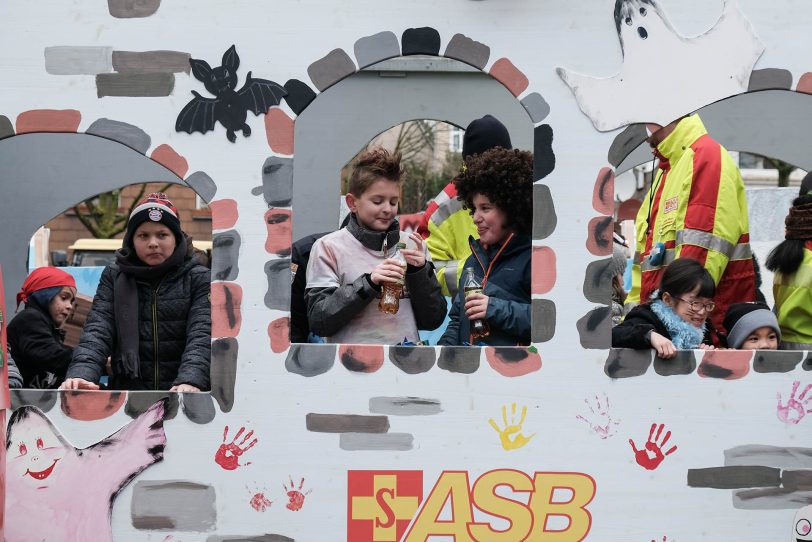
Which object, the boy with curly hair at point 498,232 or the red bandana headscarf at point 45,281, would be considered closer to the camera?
the boy with curly hair at point 498,232

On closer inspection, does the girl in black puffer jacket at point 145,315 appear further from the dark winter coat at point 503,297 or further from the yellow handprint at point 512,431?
the yellow handprint at point 512,431

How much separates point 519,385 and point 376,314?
69cm

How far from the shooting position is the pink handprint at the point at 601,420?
13.0ft

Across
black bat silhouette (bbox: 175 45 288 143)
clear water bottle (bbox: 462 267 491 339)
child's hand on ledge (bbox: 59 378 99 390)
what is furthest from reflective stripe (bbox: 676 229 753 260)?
child's hand on ledge (bbox: 59 378 99 390)

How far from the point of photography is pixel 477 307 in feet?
13.6

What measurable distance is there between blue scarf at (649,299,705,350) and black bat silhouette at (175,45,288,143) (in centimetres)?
172

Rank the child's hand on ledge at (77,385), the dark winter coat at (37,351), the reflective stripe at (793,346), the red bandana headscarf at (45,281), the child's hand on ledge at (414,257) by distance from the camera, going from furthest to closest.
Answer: the red bandana headscarf at (45,281)
the dark winter coat at (37,351)
the reflective stripe at (793,346)
the child's hand on ledge at (414,257)
the child's hand on ledge at (77,385)

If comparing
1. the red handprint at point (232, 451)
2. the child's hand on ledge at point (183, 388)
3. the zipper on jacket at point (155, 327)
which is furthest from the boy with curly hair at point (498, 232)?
the zipper on jacket at point (155, 327)

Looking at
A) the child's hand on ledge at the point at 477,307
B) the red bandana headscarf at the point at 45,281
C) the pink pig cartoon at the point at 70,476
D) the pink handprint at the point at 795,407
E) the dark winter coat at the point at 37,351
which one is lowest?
the pink pig cartoon at the point at 70,476

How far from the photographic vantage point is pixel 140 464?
13.0 feet

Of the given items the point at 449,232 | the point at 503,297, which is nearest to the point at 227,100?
the point at 503,297

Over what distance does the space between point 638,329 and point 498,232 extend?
0.80 meters

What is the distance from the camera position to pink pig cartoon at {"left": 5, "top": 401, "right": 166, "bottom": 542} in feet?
13.0

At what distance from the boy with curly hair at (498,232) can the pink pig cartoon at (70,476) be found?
53.3 inches
